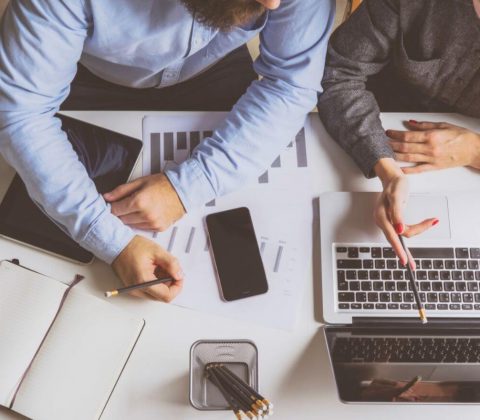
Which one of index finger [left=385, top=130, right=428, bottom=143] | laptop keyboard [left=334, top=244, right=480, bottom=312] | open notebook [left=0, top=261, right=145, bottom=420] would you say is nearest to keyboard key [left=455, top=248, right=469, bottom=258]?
laptop keyboard [left=334, top=244, right=480, bottom=312]

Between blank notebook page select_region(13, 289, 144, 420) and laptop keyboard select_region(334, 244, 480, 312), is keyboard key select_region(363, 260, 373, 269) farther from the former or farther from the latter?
blank notebook page select_region(13, 289, 144, 420)

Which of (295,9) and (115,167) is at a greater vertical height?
(295,9)

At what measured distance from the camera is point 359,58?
106 centimetres

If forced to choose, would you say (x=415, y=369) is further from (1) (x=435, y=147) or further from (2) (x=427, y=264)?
(1) (x=435, y=147)

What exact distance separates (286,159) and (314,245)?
0.19 metres

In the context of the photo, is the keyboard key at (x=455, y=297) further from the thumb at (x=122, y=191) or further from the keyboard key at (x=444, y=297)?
the thumb at (x=122, y=191)

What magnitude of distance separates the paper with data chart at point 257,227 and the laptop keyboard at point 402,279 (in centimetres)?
8

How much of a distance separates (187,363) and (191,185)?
12.7 inches

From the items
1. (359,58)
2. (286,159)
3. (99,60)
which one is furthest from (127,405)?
(359,58)

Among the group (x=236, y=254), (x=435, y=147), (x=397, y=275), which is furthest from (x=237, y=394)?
(x=435, y=147)

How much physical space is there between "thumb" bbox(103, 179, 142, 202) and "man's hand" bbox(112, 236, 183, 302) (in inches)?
3.7

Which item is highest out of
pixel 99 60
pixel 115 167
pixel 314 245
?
pixel 99 60

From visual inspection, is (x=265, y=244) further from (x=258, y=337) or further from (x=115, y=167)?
(x=115, y=167)

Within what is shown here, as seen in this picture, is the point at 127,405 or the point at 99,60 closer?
the point at 127,405
